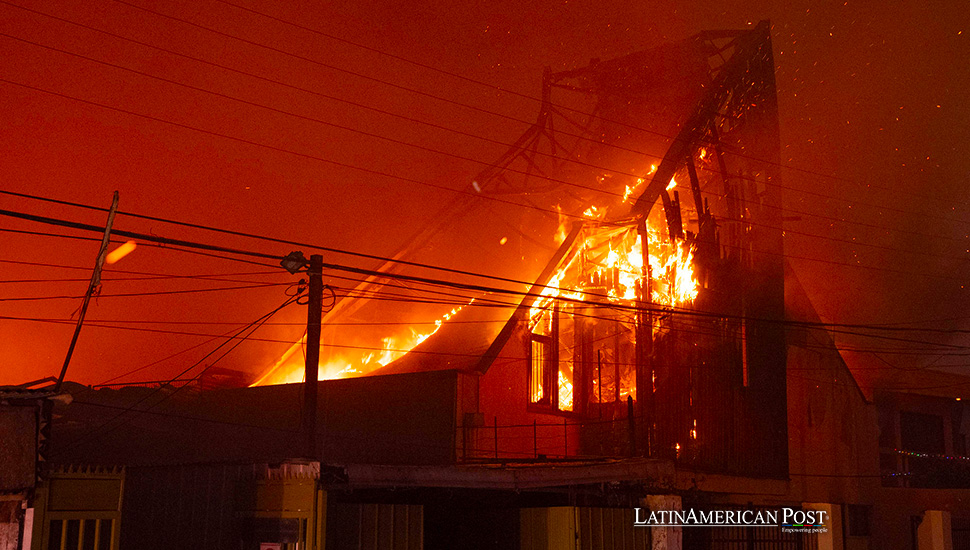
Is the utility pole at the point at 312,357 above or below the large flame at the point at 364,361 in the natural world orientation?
below

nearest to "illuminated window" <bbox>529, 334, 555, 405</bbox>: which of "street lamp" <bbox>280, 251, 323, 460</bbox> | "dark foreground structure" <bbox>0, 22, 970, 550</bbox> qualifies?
"dark foreground structure" <bbox>0, 22, 970, 550</bbox>

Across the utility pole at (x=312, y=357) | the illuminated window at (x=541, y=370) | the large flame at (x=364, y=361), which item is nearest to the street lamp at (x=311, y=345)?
the utility pole at (x=312, y=357)

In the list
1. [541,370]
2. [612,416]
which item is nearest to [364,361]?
[541,370]

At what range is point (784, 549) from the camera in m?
18.7

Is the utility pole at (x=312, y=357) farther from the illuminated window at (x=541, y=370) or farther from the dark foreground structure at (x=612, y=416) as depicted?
the illuminated window at (x=541, y=370)

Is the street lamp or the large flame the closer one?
the street lamp

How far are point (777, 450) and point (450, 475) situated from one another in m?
13.2

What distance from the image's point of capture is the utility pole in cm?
1358

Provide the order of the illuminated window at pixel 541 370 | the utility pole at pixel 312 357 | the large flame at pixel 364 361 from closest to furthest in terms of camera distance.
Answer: the utility pole at pixel 312 357 < the illuminated window at pixel 541 370 < the large flame at pixel 364 361

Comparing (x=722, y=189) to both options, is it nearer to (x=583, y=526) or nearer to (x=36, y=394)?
(x=583, y=526)

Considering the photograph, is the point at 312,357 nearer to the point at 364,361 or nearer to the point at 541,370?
the point at 541,370

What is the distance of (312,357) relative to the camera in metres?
13.9

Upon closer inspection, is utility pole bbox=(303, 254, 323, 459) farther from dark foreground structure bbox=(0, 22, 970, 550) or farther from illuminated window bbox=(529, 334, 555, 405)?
illuminated window bbox=(529, 334, 555, 405)

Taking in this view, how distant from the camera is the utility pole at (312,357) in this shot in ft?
44.5
